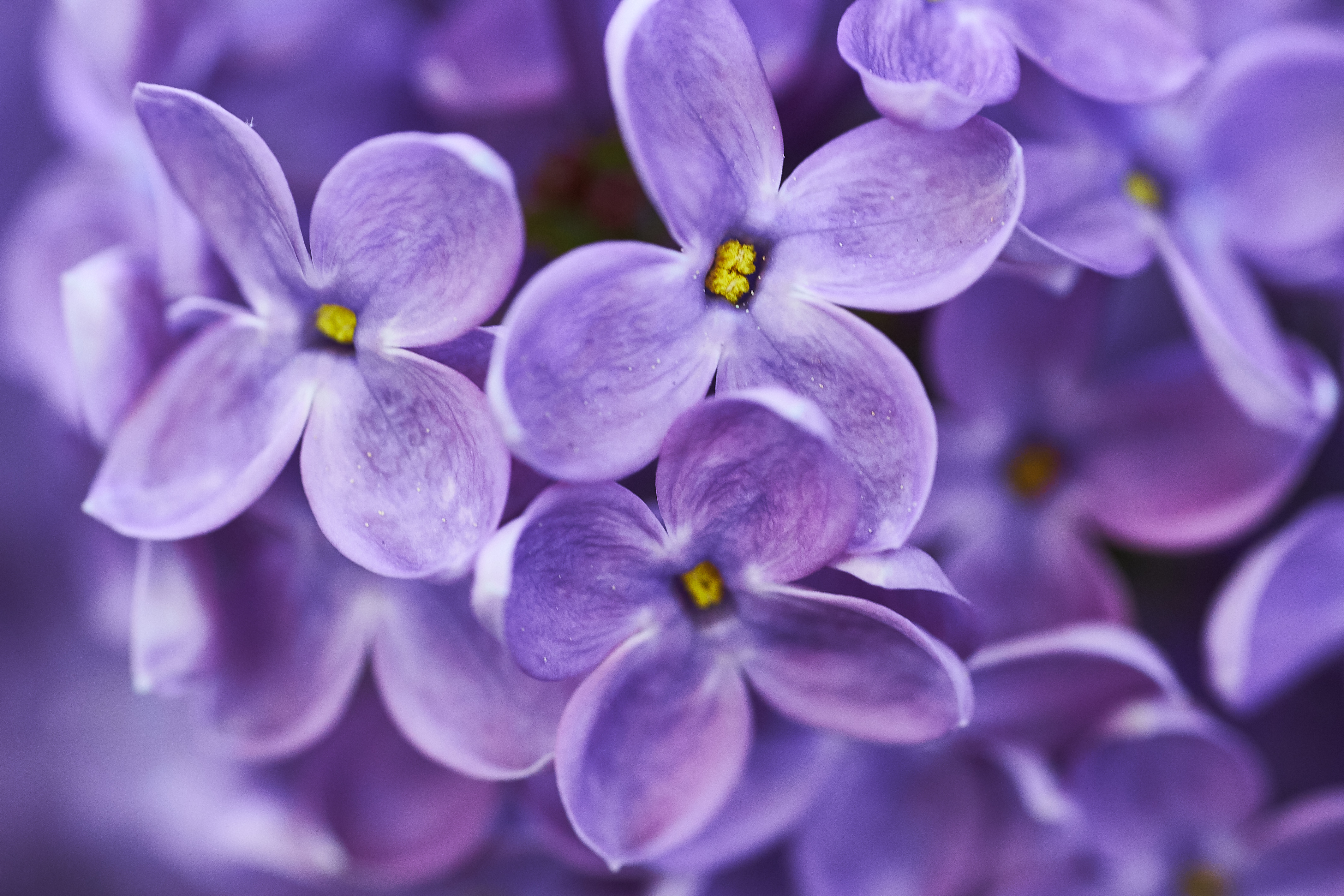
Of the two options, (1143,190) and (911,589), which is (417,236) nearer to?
(911,589)

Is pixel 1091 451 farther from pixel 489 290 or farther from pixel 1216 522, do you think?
pixel 489 290

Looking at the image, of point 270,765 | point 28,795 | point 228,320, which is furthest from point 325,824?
point 28,795

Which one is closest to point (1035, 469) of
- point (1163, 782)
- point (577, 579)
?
point (1163, 782)

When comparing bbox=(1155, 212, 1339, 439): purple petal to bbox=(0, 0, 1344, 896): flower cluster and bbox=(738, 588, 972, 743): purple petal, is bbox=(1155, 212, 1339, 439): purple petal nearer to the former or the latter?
bbox=(0, 0, 1344, 896): flower cluster

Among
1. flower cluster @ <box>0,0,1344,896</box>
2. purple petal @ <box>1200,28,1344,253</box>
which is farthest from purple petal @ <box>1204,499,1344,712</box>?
purple petal @ <box>1200,28,1344,253</box>

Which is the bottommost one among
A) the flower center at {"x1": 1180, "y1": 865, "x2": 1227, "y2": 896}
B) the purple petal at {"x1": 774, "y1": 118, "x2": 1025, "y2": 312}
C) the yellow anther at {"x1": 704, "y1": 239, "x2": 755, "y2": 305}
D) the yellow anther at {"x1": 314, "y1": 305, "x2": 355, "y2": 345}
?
the flower center at {"x1": 1180, "y1": 865, "x2": 1227, "y2": 896}

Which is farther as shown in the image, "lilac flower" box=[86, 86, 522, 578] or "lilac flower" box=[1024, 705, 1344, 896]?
"lilac flower" box=[1024, 705, 1344, 896]
